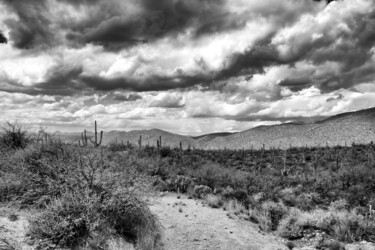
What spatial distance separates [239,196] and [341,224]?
6.25 meters

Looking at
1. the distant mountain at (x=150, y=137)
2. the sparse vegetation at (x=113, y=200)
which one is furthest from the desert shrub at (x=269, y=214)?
the distant mountain at (x=150, y=137)

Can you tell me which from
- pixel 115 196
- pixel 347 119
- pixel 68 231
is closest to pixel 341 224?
pixel 115 196

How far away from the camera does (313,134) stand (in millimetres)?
112875

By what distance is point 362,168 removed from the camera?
80.8 feet

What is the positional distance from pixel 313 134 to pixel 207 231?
10891 cm

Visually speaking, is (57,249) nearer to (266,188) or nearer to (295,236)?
(295,236)

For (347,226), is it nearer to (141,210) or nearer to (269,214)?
(269,214)

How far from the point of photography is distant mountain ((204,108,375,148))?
9808cm

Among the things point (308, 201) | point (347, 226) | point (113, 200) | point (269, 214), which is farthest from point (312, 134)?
point (113, 200)

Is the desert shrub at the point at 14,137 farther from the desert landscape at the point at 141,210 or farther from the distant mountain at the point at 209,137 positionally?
the distant mountain at the point at 209,137

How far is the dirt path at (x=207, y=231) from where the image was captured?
11.7 metres

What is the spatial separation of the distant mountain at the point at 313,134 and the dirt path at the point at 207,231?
77.8 meters

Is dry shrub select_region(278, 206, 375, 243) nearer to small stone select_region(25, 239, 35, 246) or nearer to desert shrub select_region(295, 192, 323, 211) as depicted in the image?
desert shrub select_region(295, 192, 323, 211)

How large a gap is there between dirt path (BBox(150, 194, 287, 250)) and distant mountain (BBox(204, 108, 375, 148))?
77804 millimetres
